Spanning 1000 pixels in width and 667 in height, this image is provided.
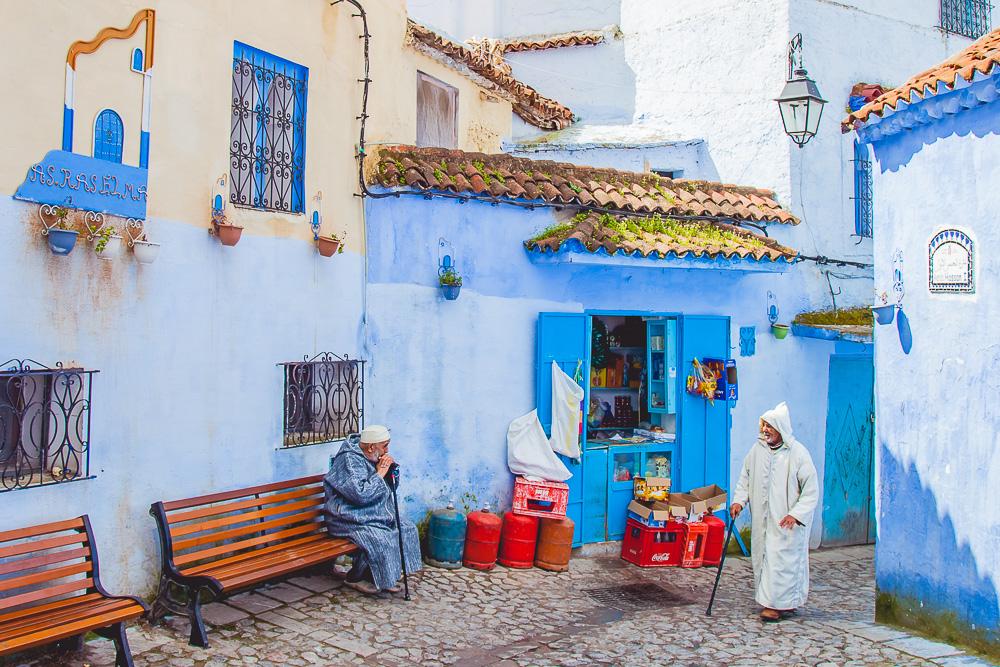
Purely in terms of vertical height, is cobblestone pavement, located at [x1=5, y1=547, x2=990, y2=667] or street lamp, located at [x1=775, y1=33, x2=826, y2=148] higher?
street lamp, located at [x1=775, y1=33, x2=826, y2=148]

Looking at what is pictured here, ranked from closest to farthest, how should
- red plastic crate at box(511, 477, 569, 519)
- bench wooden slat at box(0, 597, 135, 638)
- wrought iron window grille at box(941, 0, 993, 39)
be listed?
bench wooden slat at box(0, 597, 135, 638) → red plastic crate at box(511, 477, 569, 519) → wrought iron window grille at box(941, 0, 993, 39)

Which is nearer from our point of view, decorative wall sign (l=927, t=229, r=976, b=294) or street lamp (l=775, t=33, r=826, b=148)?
decorative wall sign (l=927, t=229, r=976, b=294)

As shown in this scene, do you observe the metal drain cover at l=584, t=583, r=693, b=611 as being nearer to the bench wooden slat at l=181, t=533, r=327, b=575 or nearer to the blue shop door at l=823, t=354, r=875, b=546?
the bench wooden slat at l=181, t=533, r=327, b=575

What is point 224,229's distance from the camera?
273 inches

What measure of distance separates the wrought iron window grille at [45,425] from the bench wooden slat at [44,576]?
1.97 ft

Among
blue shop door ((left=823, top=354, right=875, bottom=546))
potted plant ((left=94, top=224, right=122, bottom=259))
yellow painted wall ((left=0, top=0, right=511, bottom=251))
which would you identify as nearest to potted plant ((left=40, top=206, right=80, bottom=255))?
potted plant ((left=94, top=224, right=122, bottom=259))

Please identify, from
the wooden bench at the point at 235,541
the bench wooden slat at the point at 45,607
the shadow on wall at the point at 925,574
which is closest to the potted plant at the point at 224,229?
the wooden bench at the point at 235,541

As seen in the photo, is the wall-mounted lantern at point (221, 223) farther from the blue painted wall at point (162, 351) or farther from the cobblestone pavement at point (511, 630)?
→ the cobblestone pavement at point (511, 630)

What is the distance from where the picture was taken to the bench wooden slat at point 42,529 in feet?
17.8

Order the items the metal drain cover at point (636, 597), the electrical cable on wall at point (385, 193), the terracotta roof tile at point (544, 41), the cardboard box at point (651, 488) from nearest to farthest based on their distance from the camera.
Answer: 1. the metal drain cover at point (636, 597)
2. the electrical cable on wall at point (385, 193)
3. the cardboard box at point (651, 488)
4. the terracotta roof tile at point (544, 41)

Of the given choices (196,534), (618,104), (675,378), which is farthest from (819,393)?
(196,534)

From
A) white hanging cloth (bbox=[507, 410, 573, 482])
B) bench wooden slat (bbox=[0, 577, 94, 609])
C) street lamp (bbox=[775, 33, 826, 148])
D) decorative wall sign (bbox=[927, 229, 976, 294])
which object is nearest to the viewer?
bench wooden slat (bbox=[0, 577, 94, 609])

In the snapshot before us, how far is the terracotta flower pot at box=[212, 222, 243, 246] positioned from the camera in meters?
6.92

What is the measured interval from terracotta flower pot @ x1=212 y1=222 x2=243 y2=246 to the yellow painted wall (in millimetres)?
122
